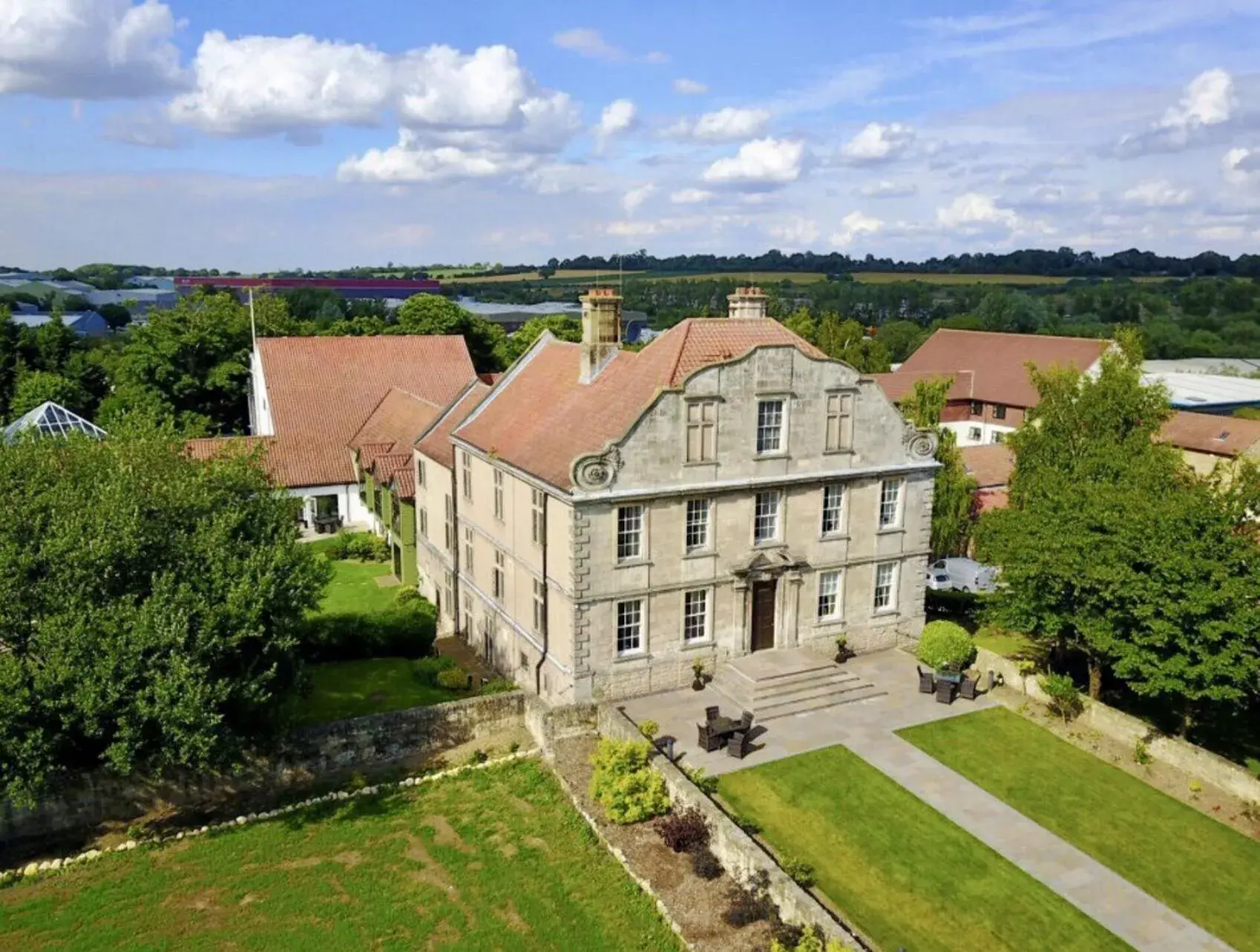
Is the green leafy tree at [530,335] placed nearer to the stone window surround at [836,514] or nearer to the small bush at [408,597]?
the small bush at [408,597]

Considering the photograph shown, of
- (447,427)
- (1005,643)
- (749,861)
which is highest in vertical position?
(447,427)

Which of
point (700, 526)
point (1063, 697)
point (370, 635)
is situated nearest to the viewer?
point (1063, 697)

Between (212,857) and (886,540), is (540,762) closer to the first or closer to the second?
(212,857)

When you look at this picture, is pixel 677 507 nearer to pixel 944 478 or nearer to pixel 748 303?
pixel 748 303

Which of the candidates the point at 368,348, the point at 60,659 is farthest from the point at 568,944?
the point at 368,348

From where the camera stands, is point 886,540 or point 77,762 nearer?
point 77,762

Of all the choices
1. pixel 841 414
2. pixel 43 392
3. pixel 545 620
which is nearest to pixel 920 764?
pixel 841 414

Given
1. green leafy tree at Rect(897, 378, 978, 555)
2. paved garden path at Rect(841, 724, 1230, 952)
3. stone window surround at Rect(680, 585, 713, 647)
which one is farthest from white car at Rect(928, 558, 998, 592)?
paved garden path at Rect(841, 724, 1230, 952)

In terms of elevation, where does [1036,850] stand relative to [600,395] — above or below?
below
